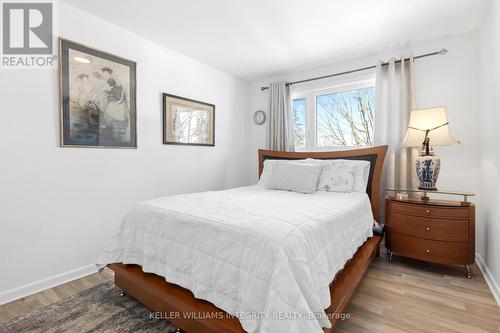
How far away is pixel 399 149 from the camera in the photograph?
9.54 ft

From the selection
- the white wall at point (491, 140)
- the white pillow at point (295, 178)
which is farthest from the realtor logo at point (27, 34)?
the white wall at point (491, 140)

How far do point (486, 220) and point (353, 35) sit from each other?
233 centimetres

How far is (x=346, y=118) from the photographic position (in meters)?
3.57

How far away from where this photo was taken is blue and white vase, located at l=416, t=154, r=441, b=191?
2389mm

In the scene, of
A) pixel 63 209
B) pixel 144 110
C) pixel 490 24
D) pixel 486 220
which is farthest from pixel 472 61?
pixel 63 209

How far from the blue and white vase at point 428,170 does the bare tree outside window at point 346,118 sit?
3.16 feet

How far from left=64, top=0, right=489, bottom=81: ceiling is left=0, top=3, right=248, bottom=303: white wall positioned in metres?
0.25

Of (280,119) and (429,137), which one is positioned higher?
(280,119)

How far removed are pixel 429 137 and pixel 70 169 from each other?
3.45m

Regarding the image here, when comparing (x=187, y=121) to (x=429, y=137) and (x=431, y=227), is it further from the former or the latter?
(x=431, y=227)

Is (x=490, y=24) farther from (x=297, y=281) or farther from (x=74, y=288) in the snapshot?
(x=74, y=288)

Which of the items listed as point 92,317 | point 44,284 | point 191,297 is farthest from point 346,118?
→ point 44,284

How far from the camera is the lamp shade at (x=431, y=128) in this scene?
2367mm

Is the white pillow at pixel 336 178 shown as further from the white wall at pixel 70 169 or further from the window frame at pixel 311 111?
the white wall at pixel 70 169
